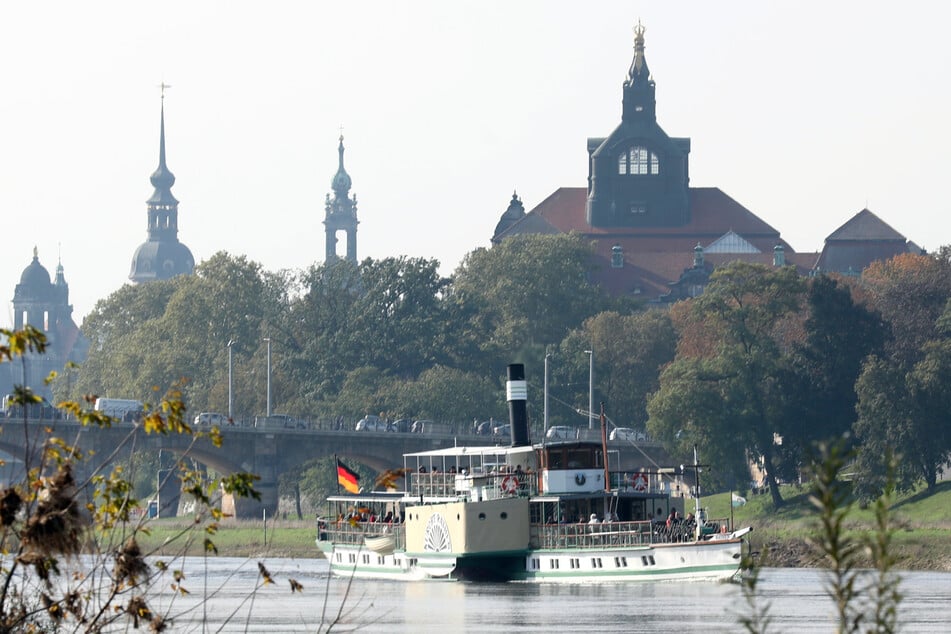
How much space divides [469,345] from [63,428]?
42632 millimetres

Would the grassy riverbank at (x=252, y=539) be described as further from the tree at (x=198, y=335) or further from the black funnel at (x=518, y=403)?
the tree at (x=198, y=335)

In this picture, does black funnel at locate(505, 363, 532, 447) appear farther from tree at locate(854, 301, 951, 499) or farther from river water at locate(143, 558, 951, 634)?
tree at locate(854, 301, 951, 499)

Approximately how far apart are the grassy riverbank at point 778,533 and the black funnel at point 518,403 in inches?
373

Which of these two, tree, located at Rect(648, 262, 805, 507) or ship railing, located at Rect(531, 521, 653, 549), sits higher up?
tree, located at Rect(648, 262, 805, 507)

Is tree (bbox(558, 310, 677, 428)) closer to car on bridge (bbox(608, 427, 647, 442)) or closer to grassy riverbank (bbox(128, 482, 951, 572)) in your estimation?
car on bridge (bbox(608, 427, 647, 442))

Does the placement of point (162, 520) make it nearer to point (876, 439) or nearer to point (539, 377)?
point (539, 377)

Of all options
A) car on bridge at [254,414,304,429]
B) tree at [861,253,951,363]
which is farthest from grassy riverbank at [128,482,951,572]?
tree at [861,253,951,363]

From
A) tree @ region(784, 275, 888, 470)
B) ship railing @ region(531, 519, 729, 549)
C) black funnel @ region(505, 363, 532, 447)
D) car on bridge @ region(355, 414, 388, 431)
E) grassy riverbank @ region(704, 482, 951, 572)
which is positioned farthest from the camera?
car on bridge @ region(355, 414, 388, 431)

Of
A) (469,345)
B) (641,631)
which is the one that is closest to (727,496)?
(469,345)

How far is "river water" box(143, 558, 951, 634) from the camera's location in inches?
2051

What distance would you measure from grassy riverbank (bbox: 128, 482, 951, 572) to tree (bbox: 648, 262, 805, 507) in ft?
9.35

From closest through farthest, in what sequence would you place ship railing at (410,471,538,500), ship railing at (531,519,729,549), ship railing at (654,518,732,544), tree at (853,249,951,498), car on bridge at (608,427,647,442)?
1. ship railing at (654,518,732,544)
2. ship railing at (531,519,729,549)
3. ship railing at (410,471,538,500)
4. tree at (853,249,951,498)
5. car on bridge at (608,427,647,442)

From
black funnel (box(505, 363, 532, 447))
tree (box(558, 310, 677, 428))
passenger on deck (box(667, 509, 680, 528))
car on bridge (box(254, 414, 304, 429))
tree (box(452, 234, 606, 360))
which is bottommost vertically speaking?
passenger on deck (box(667, 509, 680, 528))

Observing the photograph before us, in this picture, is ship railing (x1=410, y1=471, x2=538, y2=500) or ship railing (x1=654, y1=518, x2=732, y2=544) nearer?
ship railing (x1=654, y1=518, x2=732, y2=544)
